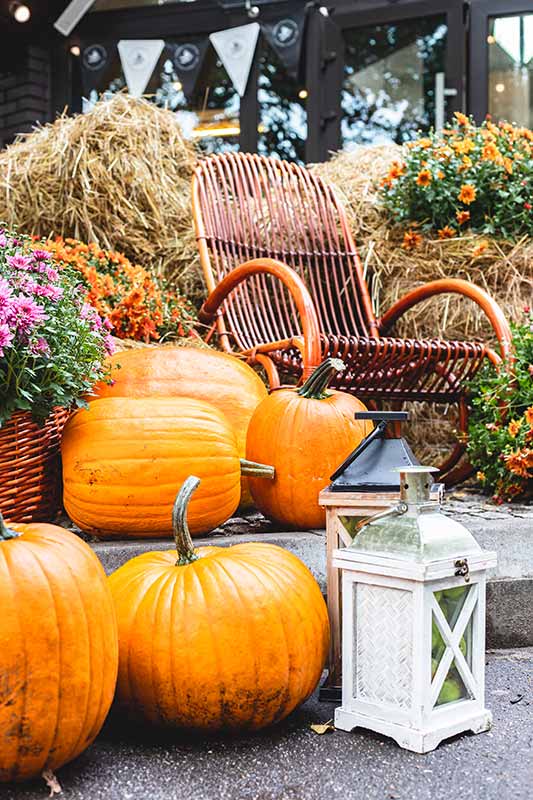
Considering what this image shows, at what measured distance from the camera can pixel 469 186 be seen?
3.37 m

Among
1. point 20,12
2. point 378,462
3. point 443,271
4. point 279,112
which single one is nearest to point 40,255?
point 378,462

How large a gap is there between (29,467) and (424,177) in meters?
2.20

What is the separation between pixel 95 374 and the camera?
1.82 metres

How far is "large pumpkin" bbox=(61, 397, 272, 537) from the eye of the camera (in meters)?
1.73

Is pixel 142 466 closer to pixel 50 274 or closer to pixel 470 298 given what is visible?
pixel 50 274

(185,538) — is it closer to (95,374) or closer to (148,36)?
(95,374)

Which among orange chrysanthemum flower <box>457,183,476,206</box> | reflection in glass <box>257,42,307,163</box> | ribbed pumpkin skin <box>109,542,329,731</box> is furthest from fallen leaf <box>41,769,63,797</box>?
reflection in glass <box>257,42,307,163</box>

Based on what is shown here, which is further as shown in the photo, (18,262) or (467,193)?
(467,193)

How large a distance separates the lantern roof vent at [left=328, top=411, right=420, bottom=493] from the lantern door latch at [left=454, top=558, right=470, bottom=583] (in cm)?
19

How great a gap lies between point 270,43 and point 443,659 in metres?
5.04

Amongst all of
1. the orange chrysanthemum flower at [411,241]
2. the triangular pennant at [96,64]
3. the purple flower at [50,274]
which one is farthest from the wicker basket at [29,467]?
the triangular pennant at [96,64]

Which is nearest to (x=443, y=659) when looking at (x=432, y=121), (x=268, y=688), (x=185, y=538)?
(x=268, y=688)

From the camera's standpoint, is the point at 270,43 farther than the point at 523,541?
Yes

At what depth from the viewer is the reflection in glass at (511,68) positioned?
5.35 m
